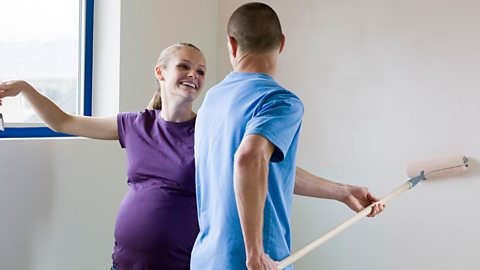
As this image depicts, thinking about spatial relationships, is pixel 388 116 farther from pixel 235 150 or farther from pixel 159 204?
pixel 235 150

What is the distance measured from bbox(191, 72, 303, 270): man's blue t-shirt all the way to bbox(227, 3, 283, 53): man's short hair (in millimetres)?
70

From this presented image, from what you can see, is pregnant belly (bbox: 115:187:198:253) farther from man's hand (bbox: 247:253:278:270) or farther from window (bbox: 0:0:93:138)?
window (bbox: 0:0:93:138)

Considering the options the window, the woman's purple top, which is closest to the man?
the woman's purple top

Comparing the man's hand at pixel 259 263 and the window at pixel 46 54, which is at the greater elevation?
the window at pixel 46 54

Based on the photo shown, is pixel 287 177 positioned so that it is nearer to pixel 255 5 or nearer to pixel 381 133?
pixel 255 5

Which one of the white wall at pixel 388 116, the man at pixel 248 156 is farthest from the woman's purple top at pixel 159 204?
the white wall at pixel 388 116

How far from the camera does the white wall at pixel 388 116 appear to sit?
7.40 ft

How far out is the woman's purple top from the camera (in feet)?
5.98

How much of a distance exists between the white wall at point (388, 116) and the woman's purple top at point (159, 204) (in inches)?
36.9

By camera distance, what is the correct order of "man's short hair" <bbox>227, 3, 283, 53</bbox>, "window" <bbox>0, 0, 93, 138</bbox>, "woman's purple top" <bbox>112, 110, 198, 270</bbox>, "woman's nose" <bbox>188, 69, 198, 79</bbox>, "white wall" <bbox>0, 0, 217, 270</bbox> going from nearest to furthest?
"man's short hair" <bbox>227, 3, 283, 53</bbox> → "woman's purple top" <bbox>112, 110, 198, 270</bbox> → "woman's nose" <bbox>188, 69, 198, 79</bbox> → "white wall" <bbox>0, 0, 217, 270</bbox> → "window" <bbox>0, 0, 93, 138</bbox>

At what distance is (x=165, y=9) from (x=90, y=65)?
45cm

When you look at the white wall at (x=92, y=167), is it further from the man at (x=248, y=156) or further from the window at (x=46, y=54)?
the man at (x=248, y=156)

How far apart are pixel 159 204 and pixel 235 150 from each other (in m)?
0.61

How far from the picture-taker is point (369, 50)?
251 centimetres
